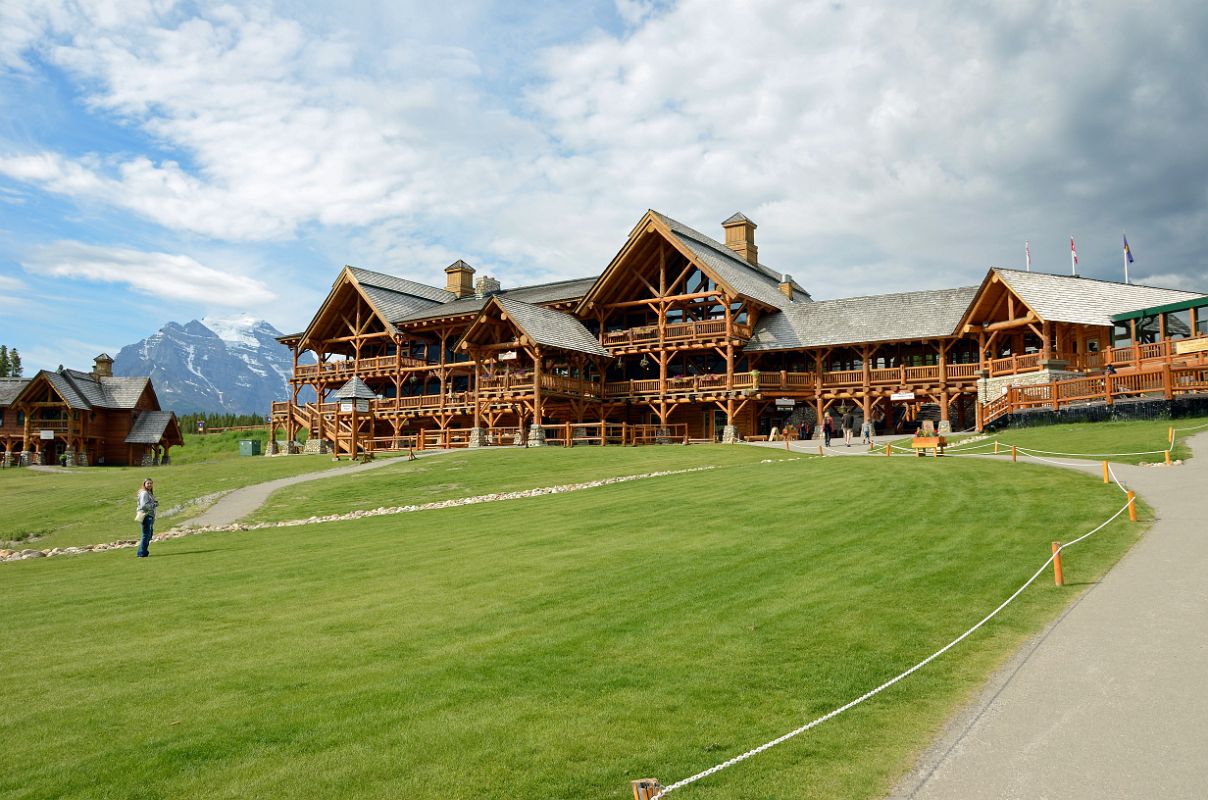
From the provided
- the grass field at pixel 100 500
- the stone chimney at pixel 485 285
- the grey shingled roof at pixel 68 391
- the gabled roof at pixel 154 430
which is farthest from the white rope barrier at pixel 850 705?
the gabled roof at pixel 154 430

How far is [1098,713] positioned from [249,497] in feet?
83.6

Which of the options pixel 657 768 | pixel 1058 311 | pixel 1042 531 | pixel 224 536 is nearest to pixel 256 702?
pixel 657 768

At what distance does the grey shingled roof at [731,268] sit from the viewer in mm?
44906

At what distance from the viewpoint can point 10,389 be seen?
62.0 m

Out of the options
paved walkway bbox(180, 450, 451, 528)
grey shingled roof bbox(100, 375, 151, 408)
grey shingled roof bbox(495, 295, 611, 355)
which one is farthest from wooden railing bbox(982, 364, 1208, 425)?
grey shingled roof bbox(100, 375, 151, 408)

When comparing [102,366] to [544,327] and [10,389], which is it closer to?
[10,389]

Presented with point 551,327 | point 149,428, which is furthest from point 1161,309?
point 149,428

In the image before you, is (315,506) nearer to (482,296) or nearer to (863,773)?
(863,773)

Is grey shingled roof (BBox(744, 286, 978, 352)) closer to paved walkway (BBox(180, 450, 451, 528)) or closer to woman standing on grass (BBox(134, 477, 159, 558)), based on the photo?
Answer: paved walkway (BBox(180, 450, 451, 528))

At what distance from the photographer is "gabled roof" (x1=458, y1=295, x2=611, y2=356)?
1607 inches

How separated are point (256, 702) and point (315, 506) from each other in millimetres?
17757

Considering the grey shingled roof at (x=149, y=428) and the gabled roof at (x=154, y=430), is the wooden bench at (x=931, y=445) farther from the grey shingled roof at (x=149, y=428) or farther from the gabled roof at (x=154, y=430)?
the grey shingled roof at (x=149, y=428)

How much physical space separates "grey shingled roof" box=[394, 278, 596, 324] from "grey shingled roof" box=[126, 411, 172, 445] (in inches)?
920

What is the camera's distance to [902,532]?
13.3 m
